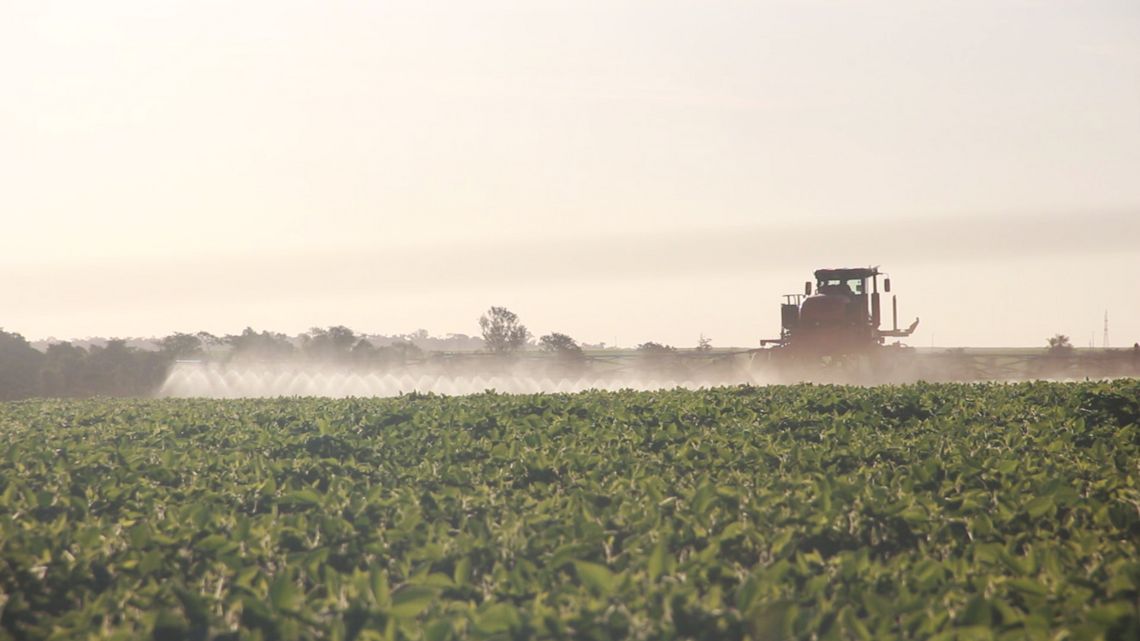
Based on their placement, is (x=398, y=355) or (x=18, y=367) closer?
(x=18, y=367)

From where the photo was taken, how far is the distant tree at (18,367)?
4241 centimetres

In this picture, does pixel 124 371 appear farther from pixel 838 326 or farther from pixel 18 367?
pixel 838 326

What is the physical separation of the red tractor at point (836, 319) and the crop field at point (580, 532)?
2450 centimetres

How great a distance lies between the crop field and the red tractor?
24.5 meters

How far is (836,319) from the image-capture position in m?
35.4

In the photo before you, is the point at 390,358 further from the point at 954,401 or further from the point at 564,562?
the point at 564,562

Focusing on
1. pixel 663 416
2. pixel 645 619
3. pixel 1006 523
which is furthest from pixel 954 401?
pixel 645 619

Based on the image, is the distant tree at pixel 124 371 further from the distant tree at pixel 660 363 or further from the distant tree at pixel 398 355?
the distant tree at pixel 660 363

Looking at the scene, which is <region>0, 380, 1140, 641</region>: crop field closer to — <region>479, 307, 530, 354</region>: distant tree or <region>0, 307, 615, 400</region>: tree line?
<region>0, 307, 615, 400</region>: tree line

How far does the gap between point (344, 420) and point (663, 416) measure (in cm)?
324

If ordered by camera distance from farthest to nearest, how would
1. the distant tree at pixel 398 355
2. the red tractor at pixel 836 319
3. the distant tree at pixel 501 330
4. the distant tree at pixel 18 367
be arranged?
the distant tree at pixel 501 330 < the distant tree at pixel 398 355 < the distant tree at pixel 18 367 < the red tractor at pixel 836 319

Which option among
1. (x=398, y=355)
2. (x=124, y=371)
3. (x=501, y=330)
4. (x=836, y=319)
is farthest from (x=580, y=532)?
(x=501, y=330)

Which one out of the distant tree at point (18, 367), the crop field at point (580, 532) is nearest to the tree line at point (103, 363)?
the distant tree at point (18, 367)

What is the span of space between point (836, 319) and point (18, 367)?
30.3 metres
